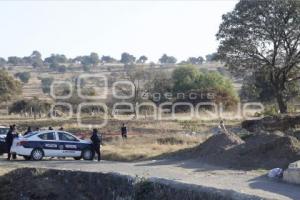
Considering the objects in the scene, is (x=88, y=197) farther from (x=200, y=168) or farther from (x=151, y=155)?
(x=151, y=155)

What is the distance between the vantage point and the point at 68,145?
29281mm

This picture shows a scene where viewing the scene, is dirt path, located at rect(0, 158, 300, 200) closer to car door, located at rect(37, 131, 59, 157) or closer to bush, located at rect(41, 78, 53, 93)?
car door, located at rect(37, 131, 59, 157)

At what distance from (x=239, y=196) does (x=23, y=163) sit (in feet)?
45.6

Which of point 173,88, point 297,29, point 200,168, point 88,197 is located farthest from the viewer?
point 173,88

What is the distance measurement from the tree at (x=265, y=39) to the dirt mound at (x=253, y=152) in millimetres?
22697

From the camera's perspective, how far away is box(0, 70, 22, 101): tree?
85750mm

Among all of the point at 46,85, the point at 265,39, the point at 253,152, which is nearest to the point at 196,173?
the point at 253,152

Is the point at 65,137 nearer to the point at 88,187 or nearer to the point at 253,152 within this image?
the point at 88,187

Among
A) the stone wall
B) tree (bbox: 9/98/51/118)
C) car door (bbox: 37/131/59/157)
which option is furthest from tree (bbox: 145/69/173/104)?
the stone wall

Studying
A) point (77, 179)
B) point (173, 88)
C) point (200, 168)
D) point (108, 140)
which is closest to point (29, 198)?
point (77, 179)

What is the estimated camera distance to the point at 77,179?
22484 millimetres

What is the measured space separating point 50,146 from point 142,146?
5884 mm

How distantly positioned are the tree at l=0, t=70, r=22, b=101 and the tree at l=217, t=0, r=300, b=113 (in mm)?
42442

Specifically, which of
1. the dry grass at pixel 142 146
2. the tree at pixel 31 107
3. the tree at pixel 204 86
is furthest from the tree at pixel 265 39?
the tree at pixel 31 107
